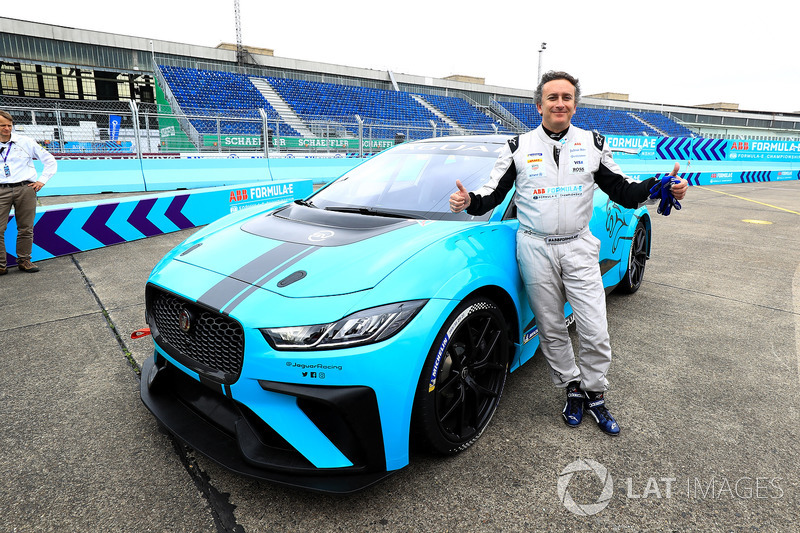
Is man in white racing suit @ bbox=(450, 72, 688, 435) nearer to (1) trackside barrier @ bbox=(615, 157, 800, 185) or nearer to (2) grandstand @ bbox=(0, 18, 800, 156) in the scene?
(2) grandstand @ bbox=(0, 18, 800, 156)

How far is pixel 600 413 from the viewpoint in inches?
102

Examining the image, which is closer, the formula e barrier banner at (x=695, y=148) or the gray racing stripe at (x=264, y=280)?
the gray racing stripe at (x=264, y=280)

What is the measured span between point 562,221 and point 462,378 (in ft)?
3.05

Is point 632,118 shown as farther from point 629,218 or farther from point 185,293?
point 185,293

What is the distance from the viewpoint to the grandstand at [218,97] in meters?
15.2

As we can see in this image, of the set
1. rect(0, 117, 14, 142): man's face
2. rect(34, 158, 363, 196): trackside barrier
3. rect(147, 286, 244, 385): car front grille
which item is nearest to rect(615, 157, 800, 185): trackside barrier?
rect(34, 158, 363, 196): trackside barrier

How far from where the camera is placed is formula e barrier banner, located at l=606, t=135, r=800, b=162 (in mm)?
17156

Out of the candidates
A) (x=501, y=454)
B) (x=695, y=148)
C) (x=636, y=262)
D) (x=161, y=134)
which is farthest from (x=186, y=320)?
(x=695, y=148)

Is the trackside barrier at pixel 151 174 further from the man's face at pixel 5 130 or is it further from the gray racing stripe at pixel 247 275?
the gray racing stripe at pixel 247 275

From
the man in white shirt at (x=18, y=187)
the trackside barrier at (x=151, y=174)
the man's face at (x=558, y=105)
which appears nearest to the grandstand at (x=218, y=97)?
the trackside barrier at (x=151, y=174)

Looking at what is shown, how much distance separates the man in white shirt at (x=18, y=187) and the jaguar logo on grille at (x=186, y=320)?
4267 millimetres

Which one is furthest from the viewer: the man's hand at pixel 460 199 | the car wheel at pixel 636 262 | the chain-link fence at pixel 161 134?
the chain-link fence at pixel 161 134

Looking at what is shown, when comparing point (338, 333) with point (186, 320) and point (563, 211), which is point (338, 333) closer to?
point (186, 320)

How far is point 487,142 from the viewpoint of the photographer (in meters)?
3.39
